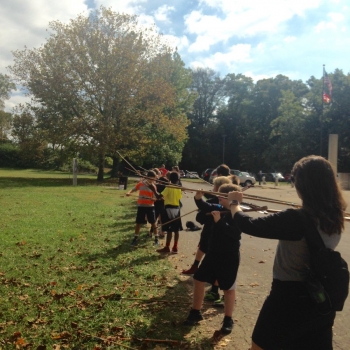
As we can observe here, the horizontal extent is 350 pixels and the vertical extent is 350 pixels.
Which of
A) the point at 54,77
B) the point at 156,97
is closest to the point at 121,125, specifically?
the point at 156,97

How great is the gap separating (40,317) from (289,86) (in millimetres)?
72931

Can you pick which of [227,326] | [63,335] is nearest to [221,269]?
[227,326]

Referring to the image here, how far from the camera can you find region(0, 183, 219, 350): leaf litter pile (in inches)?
164

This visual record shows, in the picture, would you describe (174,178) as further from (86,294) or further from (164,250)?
(86,294)

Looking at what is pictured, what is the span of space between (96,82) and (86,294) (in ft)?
101

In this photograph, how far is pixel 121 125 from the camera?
35938 millimetres

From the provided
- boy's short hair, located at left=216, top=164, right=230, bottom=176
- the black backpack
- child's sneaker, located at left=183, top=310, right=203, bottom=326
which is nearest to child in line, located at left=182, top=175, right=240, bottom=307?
boy's short hair, located at left=216, top=164, right=230, bottom=176

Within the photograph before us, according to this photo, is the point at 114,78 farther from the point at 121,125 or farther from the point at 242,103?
the point at 242,103

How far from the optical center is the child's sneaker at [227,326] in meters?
4.40

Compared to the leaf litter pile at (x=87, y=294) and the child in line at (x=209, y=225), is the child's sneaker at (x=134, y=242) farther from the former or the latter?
the child in line at (x=209, y=225)

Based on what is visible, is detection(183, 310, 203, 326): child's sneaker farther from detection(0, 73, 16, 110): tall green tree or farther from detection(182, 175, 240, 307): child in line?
detection(0, 73, 16, 110): tall green tree

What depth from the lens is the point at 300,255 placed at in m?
2.68

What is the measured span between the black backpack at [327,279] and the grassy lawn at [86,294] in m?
1.97

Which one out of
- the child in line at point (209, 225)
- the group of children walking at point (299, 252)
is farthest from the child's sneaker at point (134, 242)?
the group of children walking at point (299, 252)
